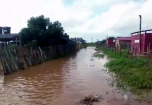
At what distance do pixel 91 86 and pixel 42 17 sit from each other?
861 inches

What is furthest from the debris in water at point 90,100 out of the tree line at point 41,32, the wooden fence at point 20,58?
the tree line at point 41,32

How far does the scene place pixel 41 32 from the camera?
2897cm

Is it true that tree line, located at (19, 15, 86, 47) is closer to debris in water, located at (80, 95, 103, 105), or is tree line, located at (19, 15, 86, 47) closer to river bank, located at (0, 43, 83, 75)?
river bank, located at (0, 43, 83, 75)

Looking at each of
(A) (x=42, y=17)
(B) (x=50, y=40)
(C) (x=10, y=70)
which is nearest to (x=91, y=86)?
(C) (x=10, y=70)

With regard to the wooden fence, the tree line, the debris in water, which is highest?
the tree line

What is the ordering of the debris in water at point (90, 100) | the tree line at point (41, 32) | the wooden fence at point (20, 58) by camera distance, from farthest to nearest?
the tree line at point (41, 32) < the wooden fence at point (20, 58) < the debris in water at point (90, 100)

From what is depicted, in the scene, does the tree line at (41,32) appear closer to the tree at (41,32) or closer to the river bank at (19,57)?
the tree at (41,32)

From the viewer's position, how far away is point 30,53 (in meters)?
19.6

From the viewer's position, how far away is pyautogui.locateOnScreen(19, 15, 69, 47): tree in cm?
2862

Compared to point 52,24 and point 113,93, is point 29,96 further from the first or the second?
point 52,24

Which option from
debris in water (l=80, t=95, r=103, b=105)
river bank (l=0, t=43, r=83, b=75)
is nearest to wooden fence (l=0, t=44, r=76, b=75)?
river bank (l=0, t=43, r=83, b=75)

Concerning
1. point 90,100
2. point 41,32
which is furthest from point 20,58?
point 41,32

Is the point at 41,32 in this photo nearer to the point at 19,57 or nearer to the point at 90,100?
the point at 19,57

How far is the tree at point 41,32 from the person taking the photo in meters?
28.6
